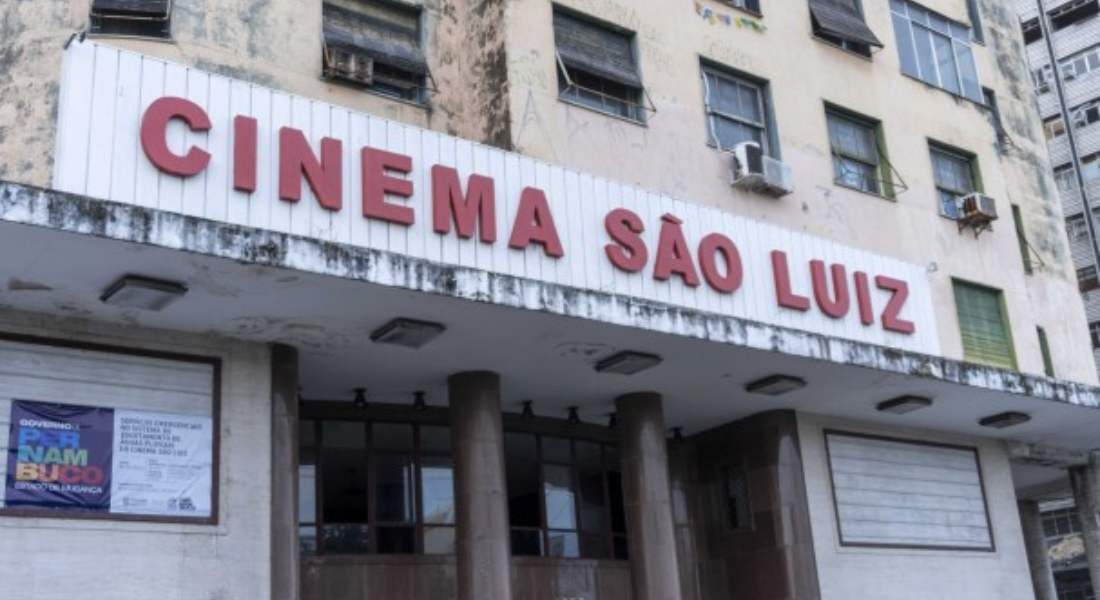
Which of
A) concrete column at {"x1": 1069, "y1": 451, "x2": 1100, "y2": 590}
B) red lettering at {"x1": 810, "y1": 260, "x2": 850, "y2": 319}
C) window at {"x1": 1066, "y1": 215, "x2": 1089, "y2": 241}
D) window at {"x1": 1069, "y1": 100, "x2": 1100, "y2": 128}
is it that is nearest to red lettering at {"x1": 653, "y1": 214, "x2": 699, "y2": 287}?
red lettering at {"x1": 810, "y1": 260, "x2": 850, "y2": 319}

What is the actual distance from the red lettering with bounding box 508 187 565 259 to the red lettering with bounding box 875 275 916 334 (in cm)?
576

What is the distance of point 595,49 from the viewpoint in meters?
17.9

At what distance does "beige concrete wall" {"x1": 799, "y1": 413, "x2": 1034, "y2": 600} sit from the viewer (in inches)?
702

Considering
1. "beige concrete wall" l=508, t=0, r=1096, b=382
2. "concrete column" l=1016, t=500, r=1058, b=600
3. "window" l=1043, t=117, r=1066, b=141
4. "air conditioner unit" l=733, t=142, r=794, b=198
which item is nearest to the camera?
"beige concrete wall" l=508, t=0, r=1096, b=382

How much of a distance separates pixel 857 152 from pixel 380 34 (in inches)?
357

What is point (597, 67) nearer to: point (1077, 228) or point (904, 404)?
point (904, 404)

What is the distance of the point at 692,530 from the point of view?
19078 mm

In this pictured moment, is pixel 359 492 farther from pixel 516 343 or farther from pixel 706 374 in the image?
pixel 706 374

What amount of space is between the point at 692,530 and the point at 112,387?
9.84 meters

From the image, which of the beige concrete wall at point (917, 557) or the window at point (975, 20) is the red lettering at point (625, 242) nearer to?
the beige concrete wall at point (917, 557)

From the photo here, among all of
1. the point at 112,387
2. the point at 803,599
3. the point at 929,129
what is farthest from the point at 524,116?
the point at 929,129

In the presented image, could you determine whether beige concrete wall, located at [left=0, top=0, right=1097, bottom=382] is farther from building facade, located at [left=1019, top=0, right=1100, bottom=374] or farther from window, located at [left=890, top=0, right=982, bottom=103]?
building facade, located at [left=1019, top=0, right=1100, bottom=374]

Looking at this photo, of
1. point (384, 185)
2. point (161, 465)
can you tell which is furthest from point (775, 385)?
point (161, 465)

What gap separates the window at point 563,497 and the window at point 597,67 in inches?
197
